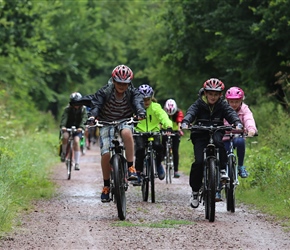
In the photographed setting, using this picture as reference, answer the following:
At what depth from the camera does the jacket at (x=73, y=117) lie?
748 inches

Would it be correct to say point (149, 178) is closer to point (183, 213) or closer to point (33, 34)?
point (183, 213)

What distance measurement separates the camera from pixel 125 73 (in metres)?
11.8

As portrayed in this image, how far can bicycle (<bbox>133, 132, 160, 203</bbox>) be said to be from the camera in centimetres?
1373

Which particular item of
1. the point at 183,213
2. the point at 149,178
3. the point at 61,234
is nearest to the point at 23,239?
the point at 61,234

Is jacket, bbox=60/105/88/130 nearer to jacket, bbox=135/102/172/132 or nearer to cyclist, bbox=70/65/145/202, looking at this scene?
jacket, bbox=135/102/172/132

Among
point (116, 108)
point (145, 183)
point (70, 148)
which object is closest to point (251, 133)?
point (116, 108)

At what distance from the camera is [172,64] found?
35344mm

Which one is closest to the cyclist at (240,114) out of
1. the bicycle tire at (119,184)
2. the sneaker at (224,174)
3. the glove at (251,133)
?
the glove at (251,133)

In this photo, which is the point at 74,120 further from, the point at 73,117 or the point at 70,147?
the point at 70,147

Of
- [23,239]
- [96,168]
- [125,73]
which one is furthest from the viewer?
[96,168]

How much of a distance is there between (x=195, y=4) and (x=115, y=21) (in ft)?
130

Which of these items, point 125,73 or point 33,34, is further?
point 33,34

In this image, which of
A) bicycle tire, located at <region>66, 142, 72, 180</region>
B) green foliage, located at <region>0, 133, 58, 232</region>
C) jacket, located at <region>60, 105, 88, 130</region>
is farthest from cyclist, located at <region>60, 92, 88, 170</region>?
green foliage, located at <region>0, 133, 58, 232</region>

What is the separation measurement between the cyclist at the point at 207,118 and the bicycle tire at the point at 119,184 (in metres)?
1.00
